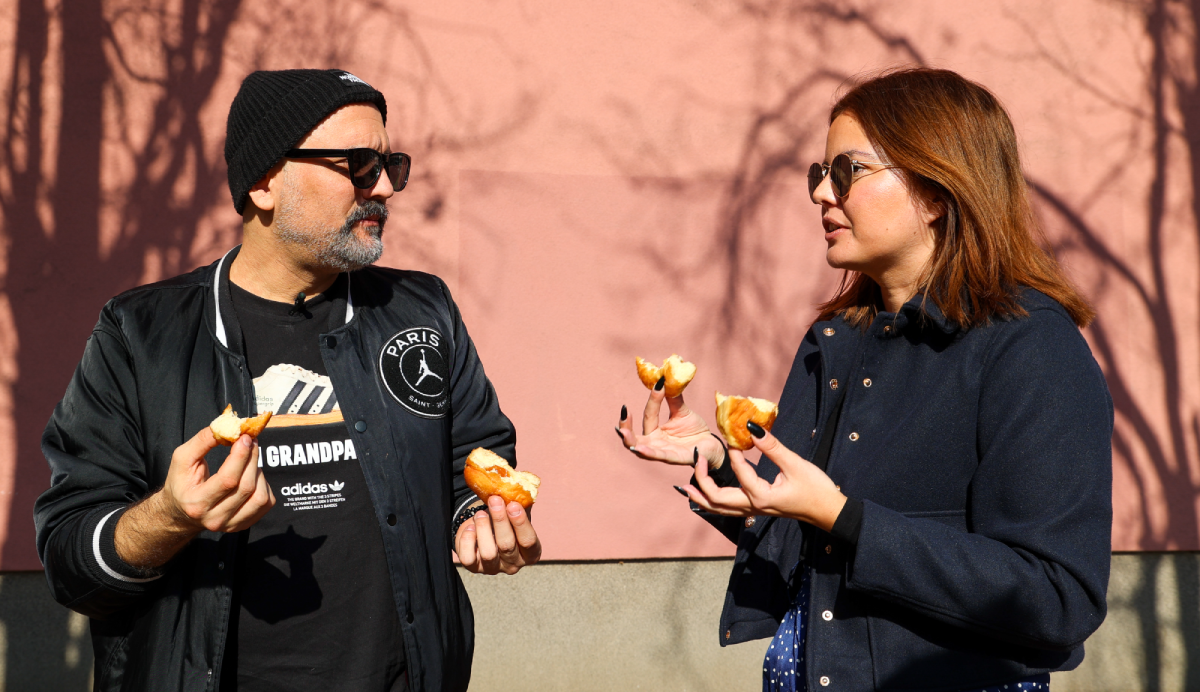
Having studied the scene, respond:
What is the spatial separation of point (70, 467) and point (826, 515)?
1.72 meters

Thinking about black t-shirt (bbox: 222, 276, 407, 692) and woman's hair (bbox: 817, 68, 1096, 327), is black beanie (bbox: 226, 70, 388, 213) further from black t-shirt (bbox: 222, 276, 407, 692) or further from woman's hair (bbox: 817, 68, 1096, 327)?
woman's hair (bbox: 817, 68, 1096, 327)

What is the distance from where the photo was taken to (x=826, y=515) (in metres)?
1.79

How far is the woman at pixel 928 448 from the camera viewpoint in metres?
1.75

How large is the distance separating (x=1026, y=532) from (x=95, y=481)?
2051 mm

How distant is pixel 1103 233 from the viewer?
5633mm

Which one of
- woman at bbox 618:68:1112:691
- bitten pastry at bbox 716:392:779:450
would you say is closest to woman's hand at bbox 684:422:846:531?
woman at bbox 618:68:1112:691

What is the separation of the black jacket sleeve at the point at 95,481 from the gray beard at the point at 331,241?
1.61 feet

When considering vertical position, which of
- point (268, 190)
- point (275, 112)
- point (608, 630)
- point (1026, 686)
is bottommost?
point (608, 630)

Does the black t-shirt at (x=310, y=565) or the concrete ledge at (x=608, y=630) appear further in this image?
the concrete ledge at (x=608, y=630)

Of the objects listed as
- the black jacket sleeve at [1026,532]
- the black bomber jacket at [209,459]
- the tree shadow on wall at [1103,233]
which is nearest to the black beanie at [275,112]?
the black bomber jacket at [209,459]

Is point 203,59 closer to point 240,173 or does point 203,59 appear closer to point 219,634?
point 240,173

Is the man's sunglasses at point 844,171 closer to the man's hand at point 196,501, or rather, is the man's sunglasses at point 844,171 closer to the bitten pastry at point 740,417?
the bitten pastry at point 740,417

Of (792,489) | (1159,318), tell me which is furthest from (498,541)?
(1159,318)

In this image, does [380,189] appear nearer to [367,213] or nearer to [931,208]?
[367,213]
